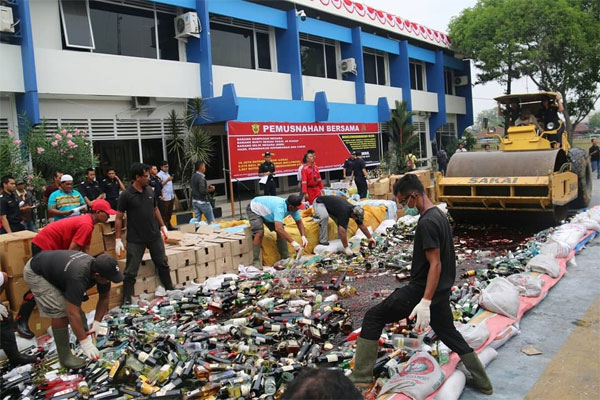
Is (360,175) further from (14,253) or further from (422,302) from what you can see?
(422,302)

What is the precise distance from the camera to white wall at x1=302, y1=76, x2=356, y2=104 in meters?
18.4

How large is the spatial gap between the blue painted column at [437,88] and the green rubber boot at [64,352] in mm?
25932

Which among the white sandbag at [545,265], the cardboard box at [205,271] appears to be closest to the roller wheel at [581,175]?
the white sandbag at [545,265]

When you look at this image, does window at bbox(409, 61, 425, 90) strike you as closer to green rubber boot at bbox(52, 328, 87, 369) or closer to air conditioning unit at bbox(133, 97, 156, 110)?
air conditioning unit at bbox(133, 97, 156, 110)

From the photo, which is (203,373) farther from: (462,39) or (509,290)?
(462,39)

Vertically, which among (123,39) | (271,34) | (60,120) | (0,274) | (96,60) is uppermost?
(271,34)

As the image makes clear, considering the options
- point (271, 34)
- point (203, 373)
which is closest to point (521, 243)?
point (203, 373)

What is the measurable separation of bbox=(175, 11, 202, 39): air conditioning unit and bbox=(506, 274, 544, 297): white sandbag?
37.7 feet

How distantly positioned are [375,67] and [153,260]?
65.3ft

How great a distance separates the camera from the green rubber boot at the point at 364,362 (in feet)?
12.0

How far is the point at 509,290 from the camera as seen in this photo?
514 centimetres

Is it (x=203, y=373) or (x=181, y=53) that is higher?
(x=181, y=53)

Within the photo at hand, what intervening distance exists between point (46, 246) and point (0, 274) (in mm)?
512

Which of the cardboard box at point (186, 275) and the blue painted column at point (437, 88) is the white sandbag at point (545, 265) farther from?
the blue painted column at point (437, 88)
